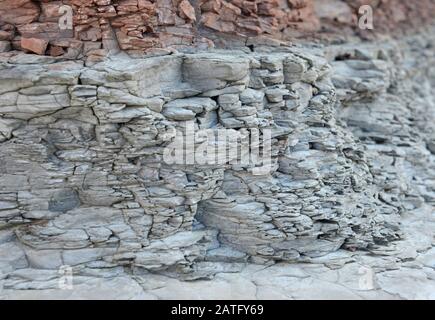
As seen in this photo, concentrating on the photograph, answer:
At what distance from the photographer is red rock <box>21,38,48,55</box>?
9.24 metres

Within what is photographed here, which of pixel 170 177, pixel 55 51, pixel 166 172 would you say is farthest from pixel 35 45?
pixel 170 177

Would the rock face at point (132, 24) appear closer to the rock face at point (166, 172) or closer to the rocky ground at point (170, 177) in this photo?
the rocky ground at point (170, 177)

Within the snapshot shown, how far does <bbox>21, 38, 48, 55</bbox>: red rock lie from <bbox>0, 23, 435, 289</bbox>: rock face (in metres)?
0.15

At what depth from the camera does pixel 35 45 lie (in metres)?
9.26

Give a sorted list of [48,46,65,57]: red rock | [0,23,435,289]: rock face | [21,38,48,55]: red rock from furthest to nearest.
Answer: [48,46,65,57]: red rock < [21,38,48,55]: red rock < [0,23,435,289]: rock face

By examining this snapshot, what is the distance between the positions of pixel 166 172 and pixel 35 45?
10.7ft

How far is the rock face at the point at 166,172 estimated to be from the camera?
902 cm

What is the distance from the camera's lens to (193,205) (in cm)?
958

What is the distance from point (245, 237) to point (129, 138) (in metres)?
2.90

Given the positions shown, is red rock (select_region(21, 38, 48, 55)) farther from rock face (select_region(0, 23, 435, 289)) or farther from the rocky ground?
rock face (select_region(0, 23, 435, 289))

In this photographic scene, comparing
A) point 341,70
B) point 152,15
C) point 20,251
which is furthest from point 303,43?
point 20,251

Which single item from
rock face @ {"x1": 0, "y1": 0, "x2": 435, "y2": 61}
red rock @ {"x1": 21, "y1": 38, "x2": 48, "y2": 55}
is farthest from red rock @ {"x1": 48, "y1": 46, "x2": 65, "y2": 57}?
red rock @ {"x1": 21, "y1": 38, "x2": 48, "y2": 55}
